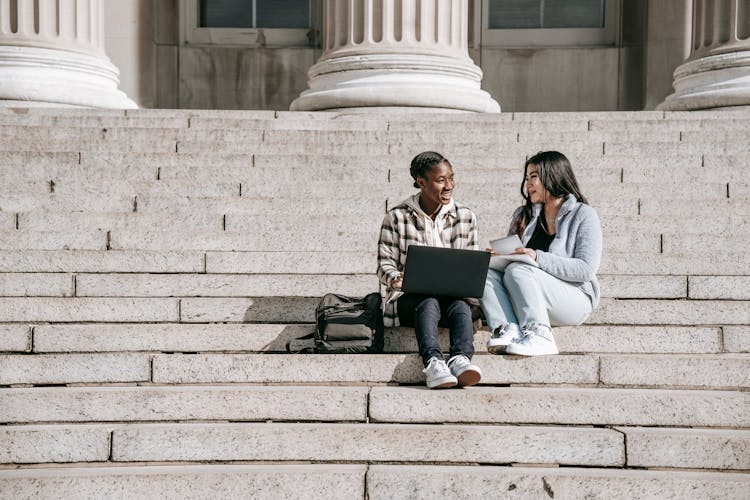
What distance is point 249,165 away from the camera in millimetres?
10008

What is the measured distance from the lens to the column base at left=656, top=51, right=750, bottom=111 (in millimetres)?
12430

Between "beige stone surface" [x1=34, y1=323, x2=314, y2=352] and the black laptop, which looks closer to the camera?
the black laptop

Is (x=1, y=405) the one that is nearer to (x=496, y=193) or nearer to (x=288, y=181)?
(x=288, y=181)

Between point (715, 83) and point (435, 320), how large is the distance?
760cm

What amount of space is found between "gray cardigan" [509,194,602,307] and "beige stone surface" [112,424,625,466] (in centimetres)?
117

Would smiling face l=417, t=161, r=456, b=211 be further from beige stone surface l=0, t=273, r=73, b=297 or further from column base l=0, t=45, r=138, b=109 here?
column base l=0, t=45, r=138, b=109

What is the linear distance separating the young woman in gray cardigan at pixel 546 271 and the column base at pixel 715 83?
20.2ft

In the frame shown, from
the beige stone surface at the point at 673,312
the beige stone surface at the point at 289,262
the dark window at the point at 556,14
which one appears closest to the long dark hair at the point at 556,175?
the beige stone surface at the point at 673,312

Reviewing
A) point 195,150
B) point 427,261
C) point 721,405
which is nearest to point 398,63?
point 195,150

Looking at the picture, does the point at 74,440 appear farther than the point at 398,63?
No

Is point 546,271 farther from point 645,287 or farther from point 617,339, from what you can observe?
point 645,287

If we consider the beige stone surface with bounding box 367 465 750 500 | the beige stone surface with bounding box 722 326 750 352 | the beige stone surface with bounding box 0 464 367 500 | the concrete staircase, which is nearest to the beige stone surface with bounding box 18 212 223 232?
the concrete staircase

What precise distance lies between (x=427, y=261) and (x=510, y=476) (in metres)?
1.51

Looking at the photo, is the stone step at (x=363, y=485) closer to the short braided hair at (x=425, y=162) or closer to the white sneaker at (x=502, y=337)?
the white sneaker at (x=502, y=337)
